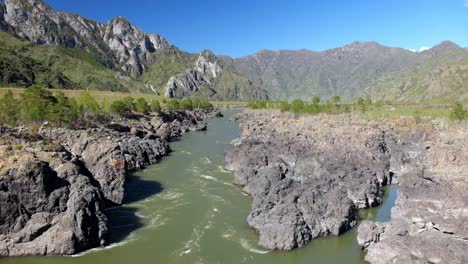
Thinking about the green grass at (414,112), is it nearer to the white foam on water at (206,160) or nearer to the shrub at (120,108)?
the white foam on water at (206,160)

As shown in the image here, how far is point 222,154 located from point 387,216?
48.9 metres

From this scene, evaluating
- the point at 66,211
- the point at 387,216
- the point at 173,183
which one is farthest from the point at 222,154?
the point at 66,211

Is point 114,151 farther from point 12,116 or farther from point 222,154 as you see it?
point 12,116

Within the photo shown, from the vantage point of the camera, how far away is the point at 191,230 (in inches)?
1766

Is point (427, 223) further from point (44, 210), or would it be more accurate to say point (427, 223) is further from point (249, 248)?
point (44, 210)

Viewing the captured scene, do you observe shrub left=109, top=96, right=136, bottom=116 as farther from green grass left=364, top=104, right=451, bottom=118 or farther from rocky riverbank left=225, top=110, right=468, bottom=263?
green grass left=364, top=104, right=451, bottom=118

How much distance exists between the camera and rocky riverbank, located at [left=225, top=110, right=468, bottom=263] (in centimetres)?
3622

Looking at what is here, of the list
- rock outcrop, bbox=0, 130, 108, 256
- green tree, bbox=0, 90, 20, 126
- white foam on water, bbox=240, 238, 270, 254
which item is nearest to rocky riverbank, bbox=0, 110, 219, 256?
rock outcrop, bbox=0, 130, 108, 256

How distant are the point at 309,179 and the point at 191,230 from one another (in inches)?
719

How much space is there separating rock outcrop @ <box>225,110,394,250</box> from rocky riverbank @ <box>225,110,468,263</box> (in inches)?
4.2

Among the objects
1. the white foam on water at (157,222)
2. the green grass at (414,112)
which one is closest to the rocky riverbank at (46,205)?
the white foam on water at (157,222)

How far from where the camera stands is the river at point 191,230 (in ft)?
124

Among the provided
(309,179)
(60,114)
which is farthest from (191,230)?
(60,114)

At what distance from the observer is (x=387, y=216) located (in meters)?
49.8
